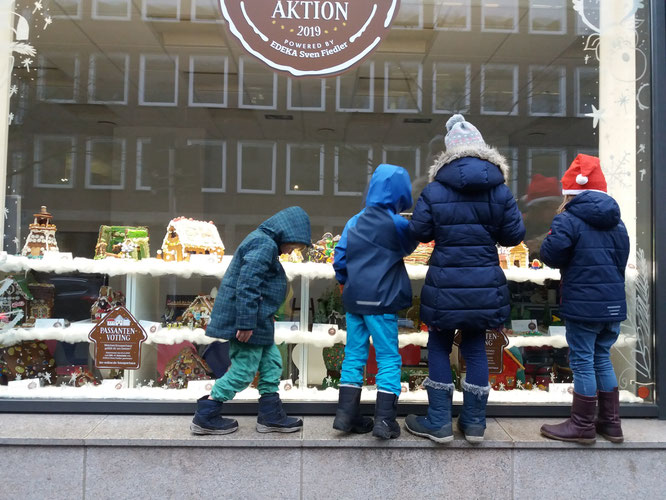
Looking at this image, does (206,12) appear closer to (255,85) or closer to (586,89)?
(255,85)

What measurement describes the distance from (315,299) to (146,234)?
1.47m

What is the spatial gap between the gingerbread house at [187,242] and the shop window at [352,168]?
49.1 inches

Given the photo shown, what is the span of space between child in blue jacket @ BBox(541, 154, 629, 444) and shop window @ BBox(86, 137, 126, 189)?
3.94 meters

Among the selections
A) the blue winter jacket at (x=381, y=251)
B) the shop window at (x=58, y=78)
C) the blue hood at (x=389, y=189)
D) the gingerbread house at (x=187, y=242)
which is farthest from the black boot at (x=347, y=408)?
the shop window at (x=58, y=78)

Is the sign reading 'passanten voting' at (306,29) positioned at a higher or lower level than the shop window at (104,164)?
higher

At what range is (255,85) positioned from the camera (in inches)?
179

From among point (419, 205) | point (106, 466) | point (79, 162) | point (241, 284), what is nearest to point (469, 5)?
point (419, 205)

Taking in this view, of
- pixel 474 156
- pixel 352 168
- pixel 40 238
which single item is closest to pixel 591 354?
pixel 474 156

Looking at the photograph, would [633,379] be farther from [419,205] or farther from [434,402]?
[419,205]

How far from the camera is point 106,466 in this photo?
3.23 metres

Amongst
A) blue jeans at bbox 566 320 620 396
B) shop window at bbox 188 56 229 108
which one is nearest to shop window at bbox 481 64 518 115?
shop window at bbox 188 56 229 108

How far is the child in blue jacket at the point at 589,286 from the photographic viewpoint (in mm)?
3143

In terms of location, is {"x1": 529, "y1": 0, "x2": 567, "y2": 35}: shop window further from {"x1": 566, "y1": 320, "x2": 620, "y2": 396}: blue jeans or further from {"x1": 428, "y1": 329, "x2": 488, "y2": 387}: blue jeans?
{"x1": 428, "y1": 329, "x2": 488, "y2": 387}: blue jeans

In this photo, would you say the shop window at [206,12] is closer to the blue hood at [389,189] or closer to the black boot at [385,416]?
the blue hood at [389,189]
